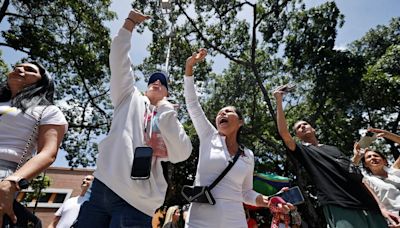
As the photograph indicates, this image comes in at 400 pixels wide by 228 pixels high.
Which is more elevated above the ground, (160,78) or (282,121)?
(160,78)

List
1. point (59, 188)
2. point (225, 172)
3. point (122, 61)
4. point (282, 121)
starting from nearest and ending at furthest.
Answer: point (122, 61)
point (225, 172)
point (282, 121)
point (59, 188)

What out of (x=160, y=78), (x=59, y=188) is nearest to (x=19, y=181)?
(x=160, y=78)

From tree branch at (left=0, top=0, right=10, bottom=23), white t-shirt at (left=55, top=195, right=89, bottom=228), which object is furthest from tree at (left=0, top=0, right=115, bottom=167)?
white t-shirt at (left=55, top=195, right=89, bottom=228)

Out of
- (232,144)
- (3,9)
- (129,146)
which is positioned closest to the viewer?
(129,146)

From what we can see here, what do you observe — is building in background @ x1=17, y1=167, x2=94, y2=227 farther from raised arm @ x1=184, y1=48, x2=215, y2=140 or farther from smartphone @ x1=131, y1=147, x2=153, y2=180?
smartphone @ x1=131, y1=147, x2=153, y2=180

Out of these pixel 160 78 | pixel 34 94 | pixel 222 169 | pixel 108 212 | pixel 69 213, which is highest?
pixel 160 78

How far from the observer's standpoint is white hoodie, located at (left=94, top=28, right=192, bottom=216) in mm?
1602

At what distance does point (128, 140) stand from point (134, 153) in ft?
0.34

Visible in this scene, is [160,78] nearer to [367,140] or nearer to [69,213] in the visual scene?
[69,213]

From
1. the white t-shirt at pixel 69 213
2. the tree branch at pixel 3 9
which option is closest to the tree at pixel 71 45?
the tree branch at pixel 3 9

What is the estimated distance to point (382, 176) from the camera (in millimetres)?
3564

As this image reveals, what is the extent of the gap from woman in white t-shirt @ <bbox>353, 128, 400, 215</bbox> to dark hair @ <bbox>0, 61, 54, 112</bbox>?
281 centimetres

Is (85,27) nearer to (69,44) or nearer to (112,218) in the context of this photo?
(69,44)

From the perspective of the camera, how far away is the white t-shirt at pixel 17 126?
1.51 metres
